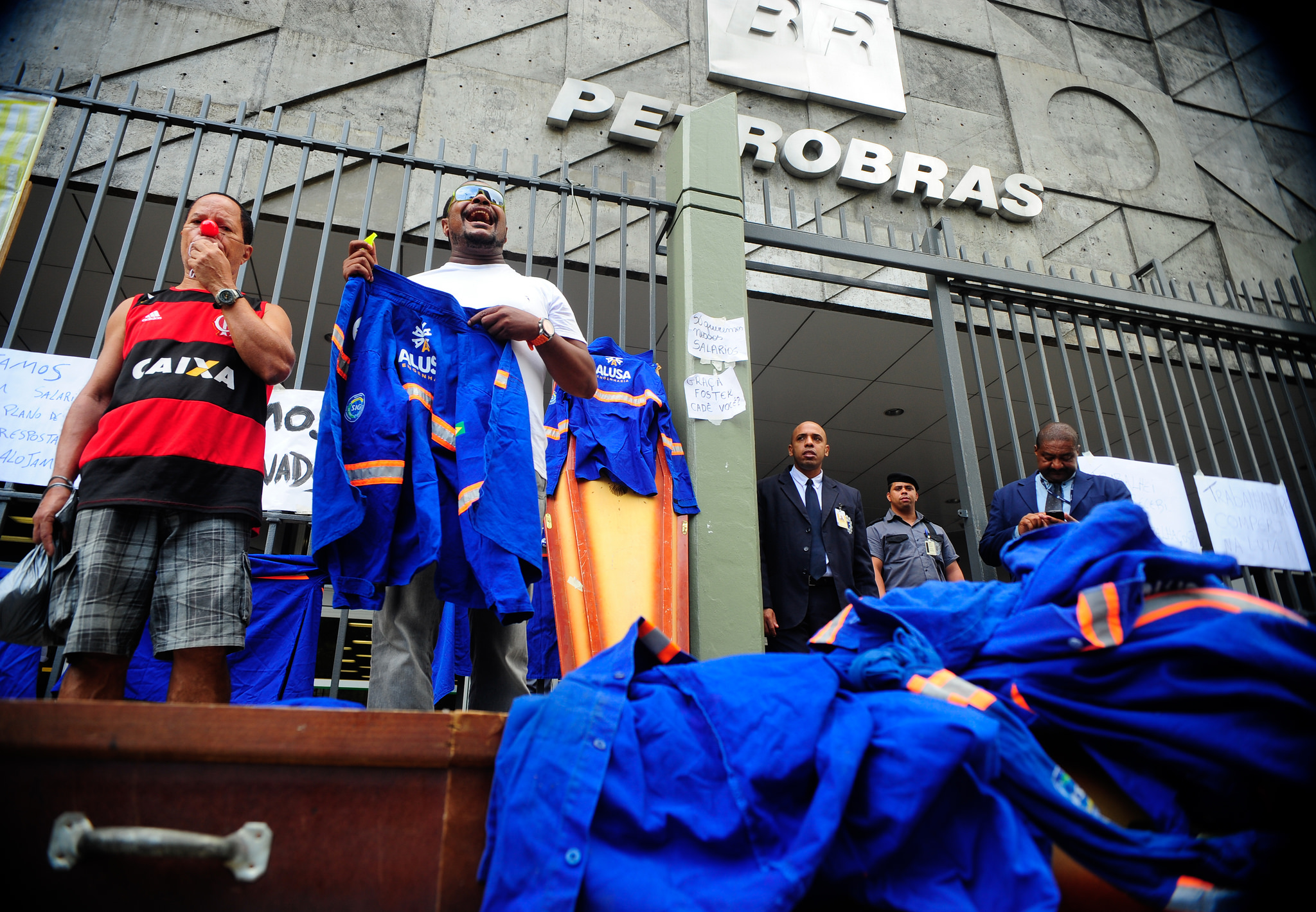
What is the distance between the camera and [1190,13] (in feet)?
25.1

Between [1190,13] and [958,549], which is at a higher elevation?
[1190,13]

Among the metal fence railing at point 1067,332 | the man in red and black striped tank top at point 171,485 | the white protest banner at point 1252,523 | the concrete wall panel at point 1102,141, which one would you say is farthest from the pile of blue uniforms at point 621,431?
the concrete wall panel at point 1102,141

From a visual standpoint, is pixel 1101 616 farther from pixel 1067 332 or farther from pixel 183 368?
pixel 1067 332

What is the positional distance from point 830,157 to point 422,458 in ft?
15.7

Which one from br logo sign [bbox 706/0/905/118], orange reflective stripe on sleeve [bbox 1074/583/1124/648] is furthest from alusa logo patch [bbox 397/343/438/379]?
br logo sign [bbox 706/0/905/118]

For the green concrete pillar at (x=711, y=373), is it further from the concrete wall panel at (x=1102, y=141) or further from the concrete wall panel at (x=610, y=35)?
the concrete wall panel at (x=1102, y=141)

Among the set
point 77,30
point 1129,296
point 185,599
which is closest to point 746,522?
point 185,599

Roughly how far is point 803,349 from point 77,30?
5288 millimetres

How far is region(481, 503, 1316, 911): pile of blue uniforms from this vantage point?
0.91 metres

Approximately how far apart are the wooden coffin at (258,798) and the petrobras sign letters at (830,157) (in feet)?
16.9

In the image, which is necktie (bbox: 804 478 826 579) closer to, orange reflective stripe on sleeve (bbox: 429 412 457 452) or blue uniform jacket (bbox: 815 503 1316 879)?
orange reflective stripe on sleeve (bbox: 429 412 457 452)

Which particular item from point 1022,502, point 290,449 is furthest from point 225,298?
point 1022,502

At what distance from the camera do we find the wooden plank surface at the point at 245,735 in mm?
886

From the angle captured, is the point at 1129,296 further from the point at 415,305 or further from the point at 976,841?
the point at 976,841
